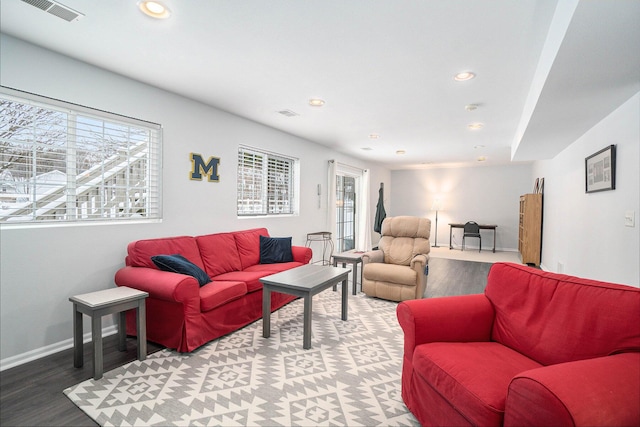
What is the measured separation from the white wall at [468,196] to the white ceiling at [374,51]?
5.36m

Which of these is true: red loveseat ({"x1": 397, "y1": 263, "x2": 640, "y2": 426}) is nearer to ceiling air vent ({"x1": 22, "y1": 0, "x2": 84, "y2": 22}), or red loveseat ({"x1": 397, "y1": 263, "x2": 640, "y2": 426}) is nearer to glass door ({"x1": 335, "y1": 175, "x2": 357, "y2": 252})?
ceiling air vent ({"x1": 22, "y1": 0, "x2": 84, "y2": 22})

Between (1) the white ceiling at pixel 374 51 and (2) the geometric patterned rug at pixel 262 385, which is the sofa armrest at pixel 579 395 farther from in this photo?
(1) the white ceiling at pixel 374 51

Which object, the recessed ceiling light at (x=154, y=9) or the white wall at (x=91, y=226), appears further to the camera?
the white wall at (x=91, y=226)

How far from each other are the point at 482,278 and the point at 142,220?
5.23m

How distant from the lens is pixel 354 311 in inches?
144

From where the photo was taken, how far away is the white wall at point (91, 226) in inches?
93.7

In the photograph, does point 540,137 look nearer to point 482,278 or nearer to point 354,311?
point 482,278

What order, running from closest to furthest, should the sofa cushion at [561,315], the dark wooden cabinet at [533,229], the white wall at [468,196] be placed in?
the sofa cushion at [561,315] → the dark wooden cabinet at [533,229] → the white wall at [468,196]

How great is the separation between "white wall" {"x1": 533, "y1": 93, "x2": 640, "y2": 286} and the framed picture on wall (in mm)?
54

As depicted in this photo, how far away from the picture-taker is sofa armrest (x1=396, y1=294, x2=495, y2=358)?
5.91 ft

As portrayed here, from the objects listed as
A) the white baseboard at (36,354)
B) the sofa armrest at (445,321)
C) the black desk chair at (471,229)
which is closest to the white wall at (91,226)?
the white baseboard at (36,354)

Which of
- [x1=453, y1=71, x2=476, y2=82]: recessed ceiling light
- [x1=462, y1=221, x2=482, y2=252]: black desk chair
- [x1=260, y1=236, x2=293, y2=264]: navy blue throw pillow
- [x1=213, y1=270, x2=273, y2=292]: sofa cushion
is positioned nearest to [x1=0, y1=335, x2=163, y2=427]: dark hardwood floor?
[x1=213, y1=270, x2=273, y2=292]: sofa cushion

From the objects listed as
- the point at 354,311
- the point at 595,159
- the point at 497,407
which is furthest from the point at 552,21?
the point at 354,311

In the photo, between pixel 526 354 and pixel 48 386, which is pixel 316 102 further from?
pixel 48 386
